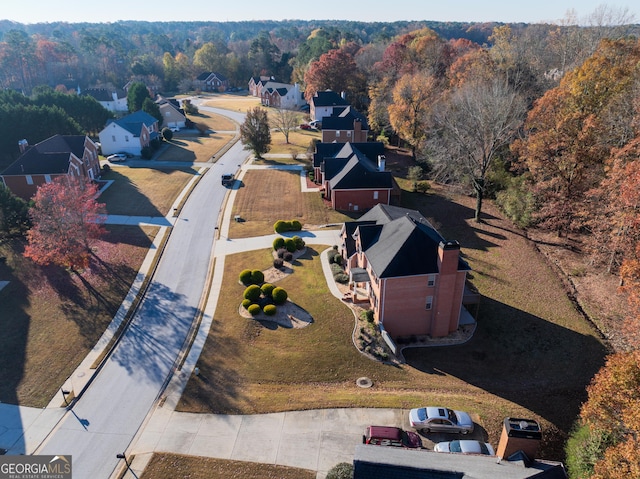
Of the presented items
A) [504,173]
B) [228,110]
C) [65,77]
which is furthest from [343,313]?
[65,77]

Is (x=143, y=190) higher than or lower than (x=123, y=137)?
lower

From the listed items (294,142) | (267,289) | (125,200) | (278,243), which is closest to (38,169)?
(125,200)

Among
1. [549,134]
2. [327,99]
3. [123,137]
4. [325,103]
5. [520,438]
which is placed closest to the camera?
[520,438]

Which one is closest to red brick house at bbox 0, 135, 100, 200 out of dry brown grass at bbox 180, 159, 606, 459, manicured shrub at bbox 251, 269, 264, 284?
dry brown grass at bbox 180, 159, 606, 459

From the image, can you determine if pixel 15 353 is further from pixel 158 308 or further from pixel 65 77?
pixel 65 77

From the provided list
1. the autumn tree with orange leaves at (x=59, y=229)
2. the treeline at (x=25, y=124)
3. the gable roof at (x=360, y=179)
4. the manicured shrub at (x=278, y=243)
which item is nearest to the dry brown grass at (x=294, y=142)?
the gable roof at (x=360, y=179)

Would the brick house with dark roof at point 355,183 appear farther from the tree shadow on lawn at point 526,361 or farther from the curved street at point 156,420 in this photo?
the tree shadow on lawn at point 526,361

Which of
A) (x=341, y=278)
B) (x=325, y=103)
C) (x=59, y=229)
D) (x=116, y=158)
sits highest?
(x=325, y=103)

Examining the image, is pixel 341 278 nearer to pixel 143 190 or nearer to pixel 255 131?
pixel 143 190
